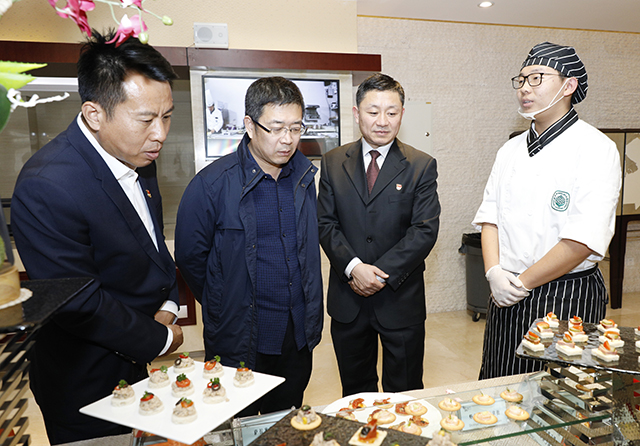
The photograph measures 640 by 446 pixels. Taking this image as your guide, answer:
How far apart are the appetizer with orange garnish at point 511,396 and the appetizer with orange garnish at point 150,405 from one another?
2.78ft

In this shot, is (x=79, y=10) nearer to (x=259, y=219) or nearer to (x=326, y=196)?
(x=259, y=219)

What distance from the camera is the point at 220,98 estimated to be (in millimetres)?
3412

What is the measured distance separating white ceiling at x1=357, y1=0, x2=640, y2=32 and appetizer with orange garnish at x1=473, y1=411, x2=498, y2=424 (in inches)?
137

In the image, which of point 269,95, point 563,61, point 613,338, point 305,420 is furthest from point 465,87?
point 305,420

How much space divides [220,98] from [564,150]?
8.09 feet

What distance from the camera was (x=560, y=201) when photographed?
177 cm

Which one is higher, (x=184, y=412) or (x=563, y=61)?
(x=563, y=61)

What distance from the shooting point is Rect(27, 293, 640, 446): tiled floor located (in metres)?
2.90

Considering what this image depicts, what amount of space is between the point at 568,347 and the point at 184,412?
0.98 meters

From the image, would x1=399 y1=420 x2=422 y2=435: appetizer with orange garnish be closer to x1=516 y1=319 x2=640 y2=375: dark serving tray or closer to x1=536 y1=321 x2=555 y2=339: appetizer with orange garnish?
x1=516 y1=319 x2=640 y2=375: dark serving tray

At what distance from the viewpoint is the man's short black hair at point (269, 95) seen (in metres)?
1.74

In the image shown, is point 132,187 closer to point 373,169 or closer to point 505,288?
point 373,169

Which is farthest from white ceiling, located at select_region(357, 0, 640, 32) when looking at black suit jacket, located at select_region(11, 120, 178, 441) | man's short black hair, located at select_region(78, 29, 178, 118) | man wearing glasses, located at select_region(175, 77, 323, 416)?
black suit jacket, located at select_region(11, 120, 178, 441)

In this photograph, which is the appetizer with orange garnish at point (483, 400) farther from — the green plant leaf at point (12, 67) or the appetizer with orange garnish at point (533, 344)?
the green plant leaf at point (12, 67)
